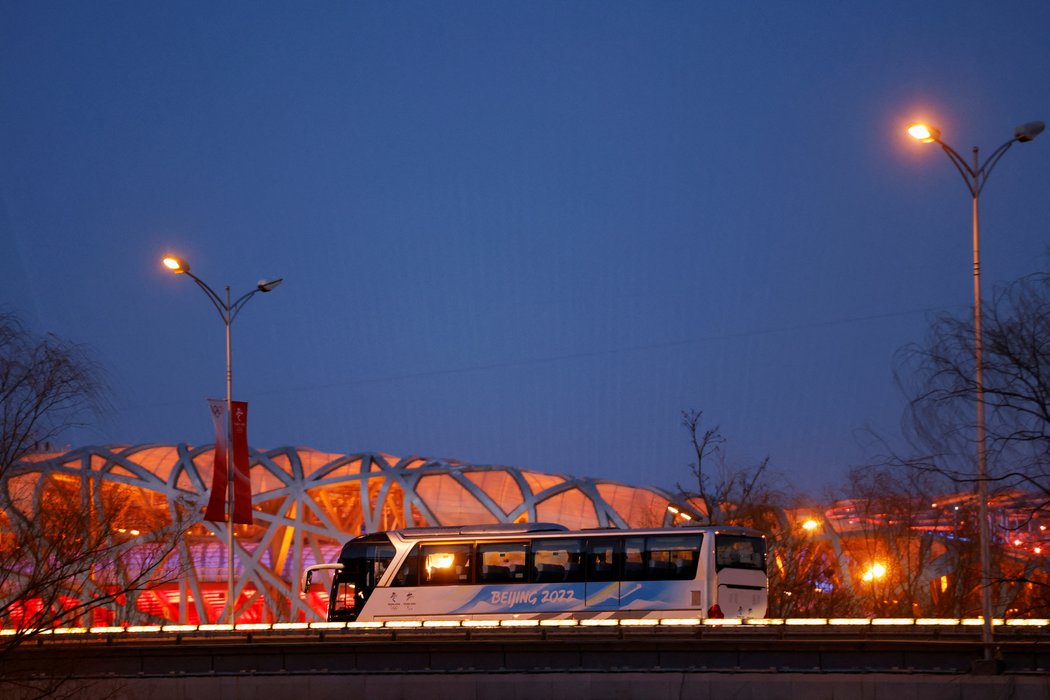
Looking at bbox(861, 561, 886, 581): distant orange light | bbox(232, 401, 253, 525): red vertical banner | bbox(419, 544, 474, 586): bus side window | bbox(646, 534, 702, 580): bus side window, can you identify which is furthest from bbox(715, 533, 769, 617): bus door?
bbox(861, 561, 886, 581): distant orange light

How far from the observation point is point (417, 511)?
5481cm

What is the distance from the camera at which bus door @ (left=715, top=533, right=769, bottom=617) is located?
30578 millimetres

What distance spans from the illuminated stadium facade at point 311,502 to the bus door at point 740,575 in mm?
19734

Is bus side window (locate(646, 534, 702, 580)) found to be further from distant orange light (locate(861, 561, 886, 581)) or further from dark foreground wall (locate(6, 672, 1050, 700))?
distant orange light (locate(861, 561, 886, 581))

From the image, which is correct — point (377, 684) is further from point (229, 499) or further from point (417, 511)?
point (417, 511)

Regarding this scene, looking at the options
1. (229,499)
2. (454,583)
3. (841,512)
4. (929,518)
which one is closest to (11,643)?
(229,499)

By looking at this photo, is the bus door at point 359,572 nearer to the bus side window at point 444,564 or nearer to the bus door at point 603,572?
the bus side window at point 444,564

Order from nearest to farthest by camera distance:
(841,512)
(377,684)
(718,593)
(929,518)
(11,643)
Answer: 1. (11,643)
2. (377,684)
3. (718,593)
4. (929,518)
5. (841,512)

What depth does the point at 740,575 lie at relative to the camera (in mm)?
31047

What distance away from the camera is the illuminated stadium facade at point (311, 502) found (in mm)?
53062

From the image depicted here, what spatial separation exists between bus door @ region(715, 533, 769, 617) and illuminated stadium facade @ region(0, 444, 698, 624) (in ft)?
64.7

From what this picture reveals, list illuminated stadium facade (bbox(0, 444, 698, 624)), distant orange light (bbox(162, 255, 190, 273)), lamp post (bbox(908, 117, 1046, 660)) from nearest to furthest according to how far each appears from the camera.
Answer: lamp post (bbox(908, 117, 1046, 660)) < distant orange light (bbox(162, 255, 190, 273)) < illuminated stadium facade (bbox(0, 444, 698, 624))

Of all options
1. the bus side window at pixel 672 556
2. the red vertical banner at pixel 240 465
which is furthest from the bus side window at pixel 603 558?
the red vertical banner at pixel 240 465

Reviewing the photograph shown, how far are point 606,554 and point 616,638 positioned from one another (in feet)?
19.9
